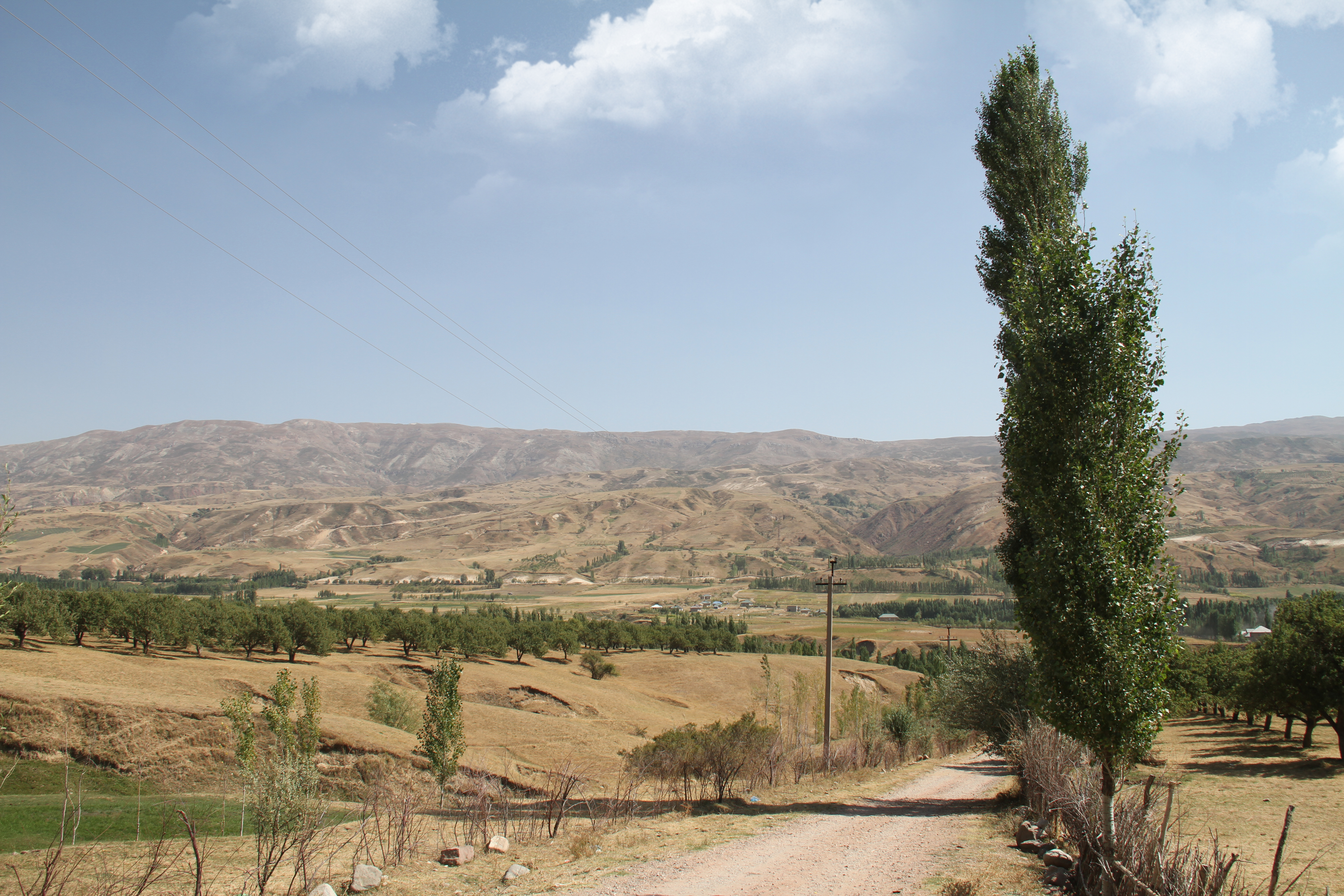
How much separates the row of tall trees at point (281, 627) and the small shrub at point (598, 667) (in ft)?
14.1

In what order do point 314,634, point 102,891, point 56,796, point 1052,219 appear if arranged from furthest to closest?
point 314,634, point 56,796, point 1052,219, point 102,891

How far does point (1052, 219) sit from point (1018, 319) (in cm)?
736

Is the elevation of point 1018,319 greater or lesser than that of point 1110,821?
greater

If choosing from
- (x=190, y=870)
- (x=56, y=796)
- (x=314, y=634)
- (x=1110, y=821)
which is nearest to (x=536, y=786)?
(x=56, y=796)

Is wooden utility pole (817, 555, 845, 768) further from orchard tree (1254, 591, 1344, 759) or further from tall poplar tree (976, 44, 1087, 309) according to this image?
orchard tree (1254, 591, 1344, 759)

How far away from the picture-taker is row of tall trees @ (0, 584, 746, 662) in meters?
58.2

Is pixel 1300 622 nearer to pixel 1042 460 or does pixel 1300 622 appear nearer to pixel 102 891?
pixel 1042 460

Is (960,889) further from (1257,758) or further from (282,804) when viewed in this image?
(1257,758)

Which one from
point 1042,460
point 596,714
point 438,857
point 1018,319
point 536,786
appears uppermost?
point 1018,319

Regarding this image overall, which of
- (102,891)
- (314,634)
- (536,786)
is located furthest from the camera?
(314,634)

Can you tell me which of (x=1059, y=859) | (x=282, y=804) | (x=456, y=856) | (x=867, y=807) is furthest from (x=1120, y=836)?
(x=282, y=804)

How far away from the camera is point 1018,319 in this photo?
19.4m

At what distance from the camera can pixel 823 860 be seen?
17.2 meters

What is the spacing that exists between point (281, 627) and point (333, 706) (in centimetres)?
2073
